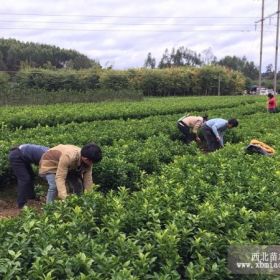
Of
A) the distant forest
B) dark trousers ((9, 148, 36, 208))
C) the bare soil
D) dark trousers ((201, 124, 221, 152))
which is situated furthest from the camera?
the distant forest

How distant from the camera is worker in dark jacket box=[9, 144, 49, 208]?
23.3ft

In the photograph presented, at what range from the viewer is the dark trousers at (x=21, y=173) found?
23.7 ft

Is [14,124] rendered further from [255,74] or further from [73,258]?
[255,74]

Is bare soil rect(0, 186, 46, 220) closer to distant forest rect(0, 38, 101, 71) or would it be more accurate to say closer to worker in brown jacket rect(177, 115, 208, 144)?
worker in brown jacket rect(177, 115, 208, 144)

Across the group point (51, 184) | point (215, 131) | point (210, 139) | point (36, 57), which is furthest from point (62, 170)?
point (36, 57)

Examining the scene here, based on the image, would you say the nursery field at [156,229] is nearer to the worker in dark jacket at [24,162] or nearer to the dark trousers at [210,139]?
the worker in dark jacket at [24,162]

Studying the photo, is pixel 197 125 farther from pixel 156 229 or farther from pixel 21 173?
pixel 156 229

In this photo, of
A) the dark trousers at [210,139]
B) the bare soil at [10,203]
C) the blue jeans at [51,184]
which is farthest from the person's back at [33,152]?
the dark trousers at [210,139]

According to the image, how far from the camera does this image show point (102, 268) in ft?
10.6

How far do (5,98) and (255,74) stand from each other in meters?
121

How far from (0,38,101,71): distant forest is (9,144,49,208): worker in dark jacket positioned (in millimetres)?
80399

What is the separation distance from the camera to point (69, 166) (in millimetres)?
6148

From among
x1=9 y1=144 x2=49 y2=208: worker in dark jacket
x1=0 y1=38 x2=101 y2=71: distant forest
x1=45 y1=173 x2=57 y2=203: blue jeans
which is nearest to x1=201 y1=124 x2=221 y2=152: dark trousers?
x1=9 y1=144 x2=49 y2=208: worker in dark jacket

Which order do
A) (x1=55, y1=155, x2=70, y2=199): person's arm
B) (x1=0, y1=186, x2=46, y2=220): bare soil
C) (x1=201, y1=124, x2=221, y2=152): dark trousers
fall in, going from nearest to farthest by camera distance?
(x1=55, y1=155, x2=70, y2=199): person's arm, (x1=0, y1=186, x2=46, y2=220): bare soil, (x1=201, y1=124, x2=221, y2=152): dark trousers
